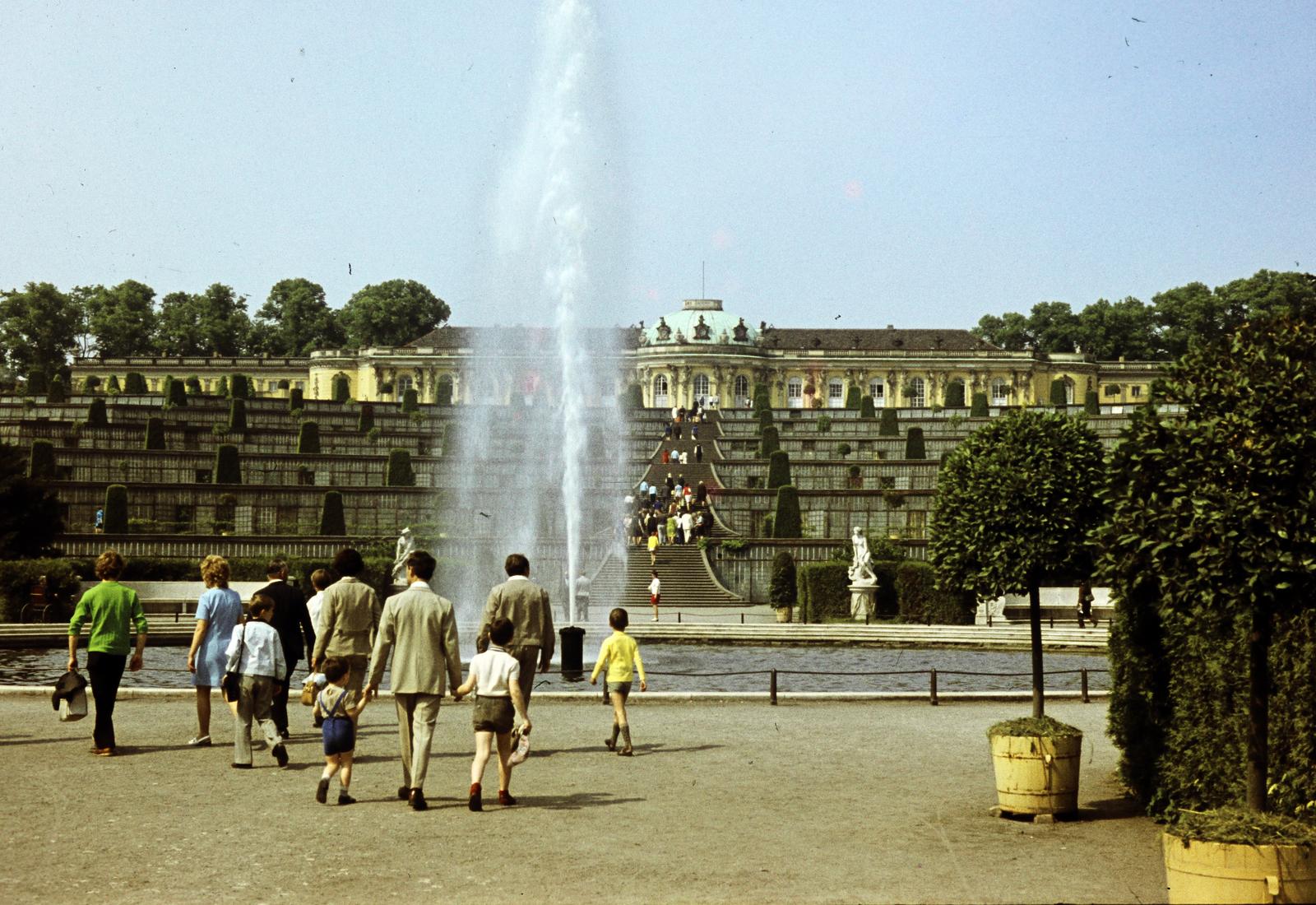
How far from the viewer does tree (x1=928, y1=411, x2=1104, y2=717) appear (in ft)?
44.3

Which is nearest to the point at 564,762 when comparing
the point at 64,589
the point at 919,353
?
the point at 64,589

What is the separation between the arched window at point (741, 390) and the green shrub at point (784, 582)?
312ft

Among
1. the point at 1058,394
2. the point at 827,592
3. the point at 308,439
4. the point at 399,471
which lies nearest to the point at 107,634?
the point at 827,592

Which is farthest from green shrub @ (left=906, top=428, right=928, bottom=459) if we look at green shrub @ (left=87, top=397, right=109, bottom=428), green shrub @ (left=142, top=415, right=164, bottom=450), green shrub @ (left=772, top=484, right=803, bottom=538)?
green shrub @ (left=87, top=397, right=109, bottom=428)

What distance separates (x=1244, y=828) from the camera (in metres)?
8.45

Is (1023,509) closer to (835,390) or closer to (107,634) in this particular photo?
(107,634)

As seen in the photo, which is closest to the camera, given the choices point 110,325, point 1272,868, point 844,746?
point 1272,868

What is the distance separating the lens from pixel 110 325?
456 feet

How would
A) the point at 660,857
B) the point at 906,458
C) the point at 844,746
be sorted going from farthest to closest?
the point at 906,458
the point at 844,746
the point at 660,857

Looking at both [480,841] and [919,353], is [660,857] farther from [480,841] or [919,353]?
[919,353]

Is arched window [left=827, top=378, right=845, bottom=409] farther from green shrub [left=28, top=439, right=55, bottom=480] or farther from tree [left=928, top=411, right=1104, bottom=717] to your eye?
tree [left=928, top=411, right=1104, bottom=717]

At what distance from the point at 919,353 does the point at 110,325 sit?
226ft

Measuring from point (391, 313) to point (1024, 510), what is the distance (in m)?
138

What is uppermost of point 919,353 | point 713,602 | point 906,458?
point 919,353
